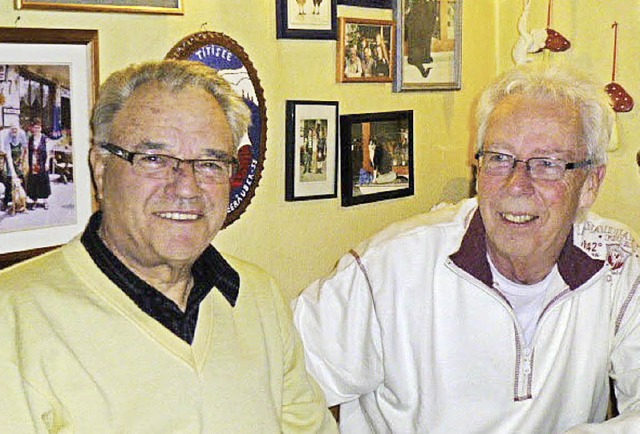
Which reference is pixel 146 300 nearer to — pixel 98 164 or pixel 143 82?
pixel 98 164

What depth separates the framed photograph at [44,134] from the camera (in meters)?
1.91

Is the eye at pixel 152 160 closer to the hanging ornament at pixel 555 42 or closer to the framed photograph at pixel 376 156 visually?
the framed photograph at pixel 376 156

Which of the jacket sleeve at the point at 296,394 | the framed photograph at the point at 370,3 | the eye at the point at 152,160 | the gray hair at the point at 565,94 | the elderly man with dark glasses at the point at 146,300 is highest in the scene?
the framed photograph at the point at 370,3

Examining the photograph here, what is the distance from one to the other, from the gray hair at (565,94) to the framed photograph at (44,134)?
84 cm

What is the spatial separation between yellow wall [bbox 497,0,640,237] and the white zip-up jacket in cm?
131

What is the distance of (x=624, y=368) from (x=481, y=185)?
0.50 m

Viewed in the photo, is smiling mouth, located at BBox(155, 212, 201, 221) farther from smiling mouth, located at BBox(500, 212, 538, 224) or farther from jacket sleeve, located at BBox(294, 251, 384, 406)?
smiling mouth, located at BBox(500, 212, 538, 224)

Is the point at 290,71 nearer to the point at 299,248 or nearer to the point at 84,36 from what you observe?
the point at 299,248

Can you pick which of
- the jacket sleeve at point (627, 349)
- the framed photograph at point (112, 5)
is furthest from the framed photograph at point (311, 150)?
the jacket sleeve at point (627, 349)

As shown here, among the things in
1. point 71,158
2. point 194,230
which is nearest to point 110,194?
point 194,230

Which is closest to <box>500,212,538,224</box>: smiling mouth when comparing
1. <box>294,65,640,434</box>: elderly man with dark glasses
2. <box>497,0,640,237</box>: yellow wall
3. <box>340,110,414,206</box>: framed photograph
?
<box>294,65,640,434</box>: elderly man with dark glasses

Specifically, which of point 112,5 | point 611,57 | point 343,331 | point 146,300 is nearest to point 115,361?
point 146,300

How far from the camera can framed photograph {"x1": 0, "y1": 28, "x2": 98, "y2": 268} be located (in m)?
1.91

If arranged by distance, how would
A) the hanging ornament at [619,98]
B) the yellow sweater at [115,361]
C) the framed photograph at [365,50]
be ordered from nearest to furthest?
the yellow sweater at [115,361] < the framed photograph at [365,50] < the hanging ornament at [619,98]
